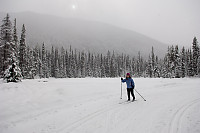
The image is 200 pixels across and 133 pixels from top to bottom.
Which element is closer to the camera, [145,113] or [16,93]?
[145,113]

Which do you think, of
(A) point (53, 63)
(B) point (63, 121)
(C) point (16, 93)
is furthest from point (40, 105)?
(A) point (53, 63)

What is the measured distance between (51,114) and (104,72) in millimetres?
67203

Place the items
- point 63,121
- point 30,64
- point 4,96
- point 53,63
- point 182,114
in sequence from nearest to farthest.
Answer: point 63,121 → point 182,114 → point 4,96 → point 30,64 → point 53,63

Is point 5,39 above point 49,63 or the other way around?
above

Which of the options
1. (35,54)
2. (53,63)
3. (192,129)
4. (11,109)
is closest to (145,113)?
(192,129)

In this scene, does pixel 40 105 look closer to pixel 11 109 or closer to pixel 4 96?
pixel 11 109

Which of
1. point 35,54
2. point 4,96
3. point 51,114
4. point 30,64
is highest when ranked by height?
point 35,54

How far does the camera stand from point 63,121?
6.12 m

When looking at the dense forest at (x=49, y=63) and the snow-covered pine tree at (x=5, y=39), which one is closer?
the dense forest at (x=49, y=63)

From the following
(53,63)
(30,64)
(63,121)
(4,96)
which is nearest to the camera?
(63,121)

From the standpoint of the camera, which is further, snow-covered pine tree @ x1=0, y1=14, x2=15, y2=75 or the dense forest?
snow-covered pine tree @ x1=0, y1=14, x2=15, y2=75

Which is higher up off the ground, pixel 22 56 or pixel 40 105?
pixel 22 56

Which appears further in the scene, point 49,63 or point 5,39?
Answer: point 49,63

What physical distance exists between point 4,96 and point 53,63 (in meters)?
60.3
